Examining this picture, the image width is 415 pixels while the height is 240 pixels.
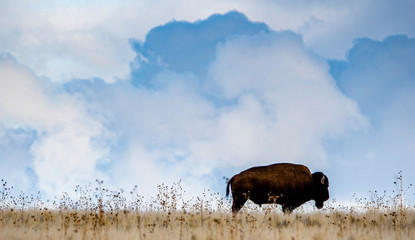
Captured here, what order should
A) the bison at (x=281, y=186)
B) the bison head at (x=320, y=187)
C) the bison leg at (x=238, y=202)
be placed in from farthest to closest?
the bison head at (x=320, y=187), the bison at (x=281, y=186), the bison leg at (x=238, y=202)

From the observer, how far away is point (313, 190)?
15.6 metres

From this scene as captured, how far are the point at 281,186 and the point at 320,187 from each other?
1.93 meters

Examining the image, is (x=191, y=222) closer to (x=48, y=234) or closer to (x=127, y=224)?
(x=127, y=224)

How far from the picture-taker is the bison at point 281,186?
1437 centimetres

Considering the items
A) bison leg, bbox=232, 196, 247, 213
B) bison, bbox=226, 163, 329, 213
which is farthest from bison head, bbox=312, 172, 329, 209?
bison leg, bbox=232, 196, 247, 213

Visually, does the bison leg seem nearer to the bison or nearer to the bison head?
the bison

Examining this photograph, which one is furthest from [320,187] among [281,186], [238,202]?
[238,202]

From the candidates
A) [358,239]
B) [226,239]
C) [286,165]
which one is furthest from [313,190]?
[226,239]

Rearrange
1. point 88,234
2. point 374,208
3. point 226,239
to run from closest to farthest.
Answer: point 226,239
point 88,234
point 374,208

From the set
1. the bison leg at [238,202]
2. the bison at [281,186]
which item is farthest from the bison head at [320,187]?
the bison leg at [238,202]

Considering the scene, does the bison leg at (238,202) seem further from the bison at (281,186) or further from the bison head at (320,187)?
the bison head at (320,187)

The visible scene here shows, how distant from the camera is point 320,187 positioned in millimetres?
15719

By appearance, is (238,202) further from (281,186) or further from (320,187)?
(320,187)

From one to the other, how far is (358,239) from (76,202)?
938 centimetres
